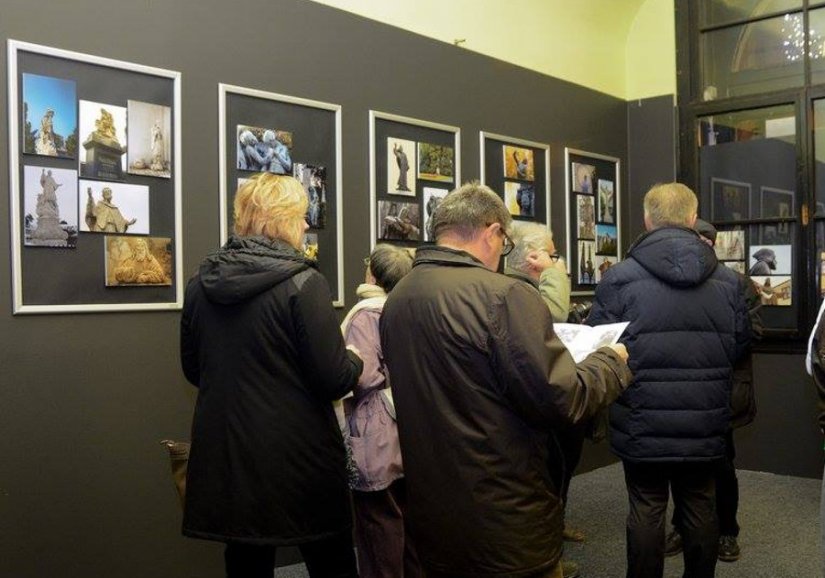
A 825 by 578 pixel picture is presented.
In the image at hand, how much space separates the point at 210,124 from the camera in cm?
364

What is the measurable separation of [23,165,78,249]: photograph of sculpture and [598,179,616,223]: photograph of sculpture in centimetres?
409

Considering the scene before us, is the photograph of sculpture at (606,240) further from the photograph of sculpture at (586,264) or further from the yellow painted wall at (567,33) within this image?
the yellow painted wall at (567,33)

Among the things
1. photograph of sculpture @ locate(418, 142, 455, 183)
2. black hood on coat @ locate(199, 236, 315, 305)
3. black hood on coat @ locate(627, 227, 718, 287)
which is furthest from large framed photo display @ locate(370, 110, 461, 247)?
black hood on coat @ locate(199, 236, 315, 305)

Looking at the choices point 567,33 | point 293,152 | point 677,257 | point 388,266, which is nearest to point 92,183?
point 293,152

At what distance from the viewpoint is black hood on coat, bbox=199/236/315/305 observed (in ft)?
7.53

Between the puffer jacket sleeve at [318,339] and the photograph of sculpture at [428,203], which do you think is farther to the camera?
the photograph of sculpture at [428,203]

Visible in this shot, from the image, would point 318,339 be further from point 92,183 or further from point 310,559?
point 92,183

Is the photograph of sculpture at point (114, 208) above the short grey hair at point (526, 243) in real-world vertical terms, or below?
above

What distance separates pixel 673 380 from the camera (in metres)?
2.91

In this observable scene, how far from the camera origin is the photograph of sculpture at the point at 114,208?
3.20m

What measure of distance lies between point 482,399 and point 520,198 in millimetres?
3553

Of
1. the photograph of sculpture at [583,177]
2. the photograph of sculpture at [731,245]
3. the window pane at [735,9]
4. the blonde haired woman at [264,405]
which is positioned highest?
the window pane at [735,9]

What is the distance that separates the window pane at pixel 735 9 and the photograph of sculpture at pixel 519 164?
1.95 meters

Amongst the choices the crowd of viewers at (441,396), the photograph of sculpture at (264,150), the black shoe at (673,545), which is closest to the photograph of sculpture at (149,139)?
the photograph of sculpture at (264,150)
